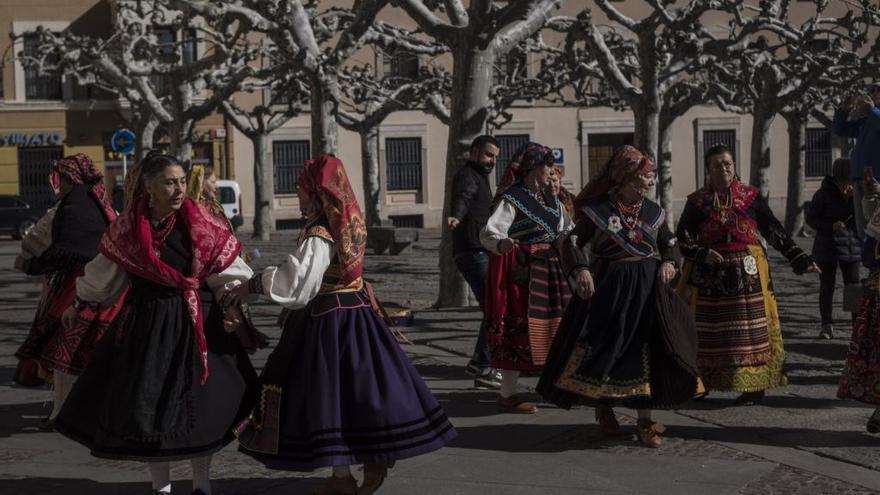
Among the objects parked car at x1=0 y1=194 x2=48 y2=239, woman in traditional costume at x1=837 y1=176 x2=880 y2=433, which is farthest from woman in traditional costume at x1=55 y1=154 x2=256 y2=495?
parked car at x1=0 y1=194 x2=48 y2=239

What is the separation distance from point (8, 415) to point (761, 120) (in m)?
23.2

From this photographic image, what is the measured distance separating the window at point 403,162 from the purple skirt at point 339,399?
39267mm

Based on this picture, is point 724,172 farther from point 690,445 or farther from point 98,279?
point 98,279

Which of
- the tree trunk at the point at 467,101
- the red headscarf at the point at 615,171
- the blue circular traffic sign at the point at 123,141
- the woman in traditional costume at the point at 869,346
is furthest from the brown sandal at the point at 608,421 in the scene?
the blue circular traffic sign at the point at 123,141

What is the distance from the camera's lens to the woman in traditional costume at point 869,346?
7926 mm

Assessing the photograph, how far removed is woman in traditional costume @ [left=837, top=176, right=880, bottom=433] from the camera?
312 inches

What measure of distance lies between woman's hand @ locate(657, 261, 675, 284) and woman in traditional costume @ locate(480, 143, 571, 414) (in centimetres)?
118

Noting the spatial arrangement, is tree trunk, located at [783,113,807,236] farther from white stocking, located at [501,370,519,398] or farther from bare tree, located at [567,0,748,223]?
white stocking, located at [501,370,519,398]

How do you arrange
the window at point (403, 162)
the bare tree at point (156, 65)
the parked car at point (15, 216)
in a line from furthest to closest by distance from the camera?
1. the window at point (403, 162)
2. the parked car at point (15, 216)
3. the bare tree at point (156, 65)

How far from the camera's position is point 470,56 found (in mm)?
15539

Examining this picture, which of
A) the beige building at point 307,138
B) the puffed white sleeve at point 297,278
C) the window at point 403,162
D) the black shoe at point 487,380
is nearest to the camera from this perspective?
the puffed white sleeve at point 297,278

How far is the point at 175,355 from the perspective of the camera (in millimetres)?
6273

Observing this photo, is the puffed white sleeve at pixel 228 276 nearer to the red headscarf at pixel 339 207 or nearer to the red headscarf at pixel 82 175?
the red headscarf at pixel 339 207

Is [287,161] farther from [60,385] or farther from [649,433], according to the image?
[649,433]
